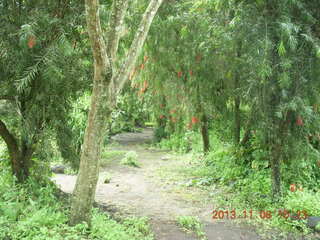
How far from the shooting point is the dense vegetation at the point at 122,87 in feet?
12.7

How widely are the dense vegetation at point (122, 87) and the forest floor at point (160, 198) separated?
1.63ft

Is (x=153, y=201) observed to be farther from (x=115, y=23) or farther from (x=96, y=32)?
(x=96, y=32)

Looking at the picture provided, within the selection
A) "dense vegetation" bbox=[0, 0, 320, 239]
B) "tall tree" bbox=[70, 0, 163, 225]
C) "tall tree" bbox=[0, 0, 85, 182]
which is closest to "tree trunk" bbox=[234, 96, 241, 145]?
"dense vegetation" bbox=[0, 0, 320, 239]

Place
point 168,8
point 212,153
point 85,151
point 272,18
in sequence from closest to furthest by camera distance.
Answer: point 85,151, point 272,18, point 168,8, point 212,153

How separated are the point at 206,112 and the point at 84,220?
18.8ft

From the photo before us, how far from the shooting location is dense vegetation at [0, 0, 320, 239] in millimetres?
3879

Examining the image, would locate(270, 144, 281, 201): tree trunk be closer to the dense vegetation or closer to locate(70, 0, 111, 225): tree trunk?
the dense vegetation

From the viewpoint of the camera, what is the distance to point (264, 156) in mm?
7027

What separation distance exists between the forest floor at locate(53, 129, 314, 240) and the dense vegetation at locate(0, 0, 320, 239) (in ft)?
1.63

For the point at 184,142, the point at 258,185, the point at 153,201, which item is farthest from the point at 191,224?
the point at 184,142

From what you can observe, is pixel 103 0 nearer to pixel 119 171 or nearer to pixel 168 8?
pixel 168 8

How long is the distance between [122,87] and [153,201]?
3.29m

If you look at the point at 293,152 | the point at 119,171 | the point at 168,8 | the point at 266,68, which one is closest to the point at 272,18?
the point at 266,68

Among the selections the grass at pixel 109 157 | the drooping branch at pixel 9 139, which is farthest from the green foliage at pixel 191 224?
the grass at pixel 109 157
